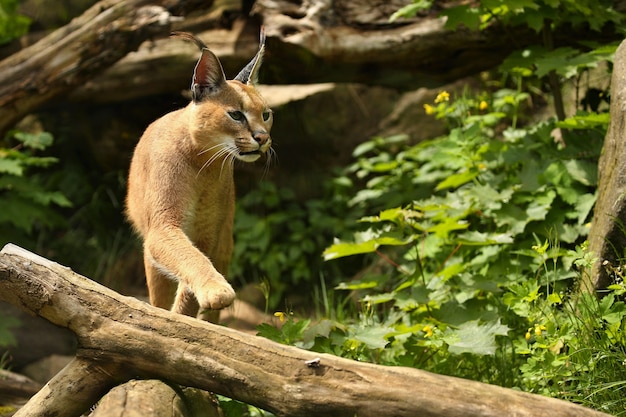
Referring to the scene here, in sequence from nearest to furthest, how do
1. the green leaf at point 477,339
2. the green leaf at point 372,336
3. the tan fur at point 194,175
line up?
1. the green leaf at point 477,339
2. the green leaf at point 372,336
3. the tan fur at point 194,175

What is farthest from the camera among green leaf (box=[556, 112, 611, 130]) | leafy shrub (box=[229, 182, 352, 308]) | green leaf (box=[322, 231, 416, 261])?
leafy shrub (box=[229, 182, 352, 308])

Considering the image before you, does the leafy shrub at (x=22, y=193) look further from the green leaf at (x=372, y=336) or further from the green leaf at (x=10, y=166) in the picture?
the green leaf at (x=372, y=336)

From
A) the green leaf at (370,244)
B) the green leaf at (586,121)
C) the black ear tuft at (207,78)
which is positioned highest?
the black ear tuft at (207,78)

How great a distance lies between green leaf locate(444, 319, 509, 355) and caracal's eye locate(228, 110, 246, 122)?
5.46ft

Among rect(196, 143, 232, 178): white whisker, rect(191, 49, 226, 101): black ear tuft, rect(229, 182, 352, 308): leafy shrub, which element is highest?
rect(191, 49, 226, 101): black ear tuft

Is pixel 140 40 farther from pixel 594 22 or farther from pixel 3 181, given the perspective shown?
pixel 594 22

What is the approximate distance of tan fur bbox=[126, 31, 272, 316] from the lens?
14.4ft

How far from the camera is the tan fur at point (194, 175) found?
14.4 feet

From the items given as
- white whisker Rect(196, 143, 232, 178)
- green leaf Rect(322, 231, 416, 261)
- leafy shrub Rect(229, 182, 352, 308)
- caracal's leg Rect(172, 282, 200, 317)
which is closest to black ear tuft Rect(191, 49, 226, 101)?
white whisker Rect(196, 143, 232, 178)

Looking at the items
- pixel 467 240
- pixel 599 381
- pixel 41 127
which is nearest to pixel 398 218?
pixel 467 240

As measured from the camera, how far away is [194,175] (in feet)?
15.0

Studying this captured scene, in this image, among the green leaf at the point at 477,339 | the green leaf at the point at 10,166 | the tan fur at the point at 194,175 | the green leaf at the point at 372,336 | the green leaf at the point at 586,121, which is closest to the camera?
the green leaf at the point at 477,339

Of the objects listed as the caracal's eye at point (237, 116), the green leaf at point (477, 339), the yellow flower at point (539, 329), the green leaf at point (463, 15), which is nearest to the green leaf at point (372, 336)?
the green leaf at point (477, 339)

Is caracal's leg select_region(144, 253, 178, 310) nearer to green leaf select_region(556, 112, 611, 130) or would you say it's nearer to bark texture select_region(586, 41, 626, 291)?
bark texture select_region(586, 41, 626, 291)
